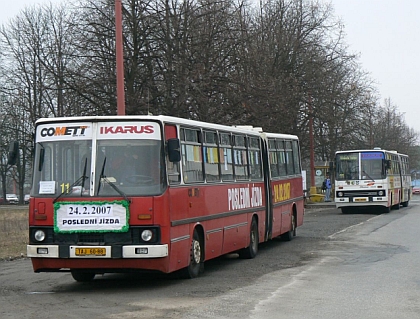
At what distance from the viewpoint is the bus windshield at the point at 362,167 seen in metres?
37.5

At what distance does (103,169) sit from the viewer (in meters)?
12.8

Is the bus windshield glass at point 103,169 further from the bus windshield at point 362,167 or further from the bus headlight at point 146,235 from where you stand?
the bus windshield at point 362,167

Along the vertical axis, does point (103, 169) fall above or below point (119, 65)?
below

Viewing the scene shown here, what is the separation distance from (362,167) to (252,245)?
67.3 feet

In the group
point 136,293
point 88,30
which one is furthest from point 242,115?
point 136,293

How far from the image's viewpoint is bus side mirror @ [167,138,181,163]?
12.8 meters

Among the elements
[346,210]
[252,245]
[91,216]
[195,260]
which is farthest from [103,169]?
[346,210]

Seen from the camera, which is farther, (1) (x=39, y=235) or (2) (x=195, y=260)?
(2) (x=195, y=260)

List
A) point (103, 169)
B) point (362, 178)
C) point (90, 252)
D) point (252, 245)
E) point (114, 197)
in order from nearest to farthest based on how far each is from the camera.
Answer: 1. point (90, 252)
2. point (114, 197)
3. point (103, 169)
4. point (252, 245)
5. point (362, 178)

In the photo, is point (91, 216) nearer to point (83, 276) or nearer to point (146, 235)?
point (146, 235)

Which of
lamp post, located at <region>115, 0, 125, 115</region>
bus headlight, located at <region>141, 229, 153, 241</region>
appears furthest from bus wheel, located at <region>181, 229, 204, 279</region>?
lamp post, located at <region>115, 0, 125, 115</region>

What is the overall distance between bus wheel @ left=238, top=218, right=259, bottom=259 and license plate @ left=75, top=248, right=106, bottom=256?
19.7ft

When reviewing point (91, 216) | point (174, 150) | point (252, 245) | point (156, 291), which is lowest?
point (156, 291)

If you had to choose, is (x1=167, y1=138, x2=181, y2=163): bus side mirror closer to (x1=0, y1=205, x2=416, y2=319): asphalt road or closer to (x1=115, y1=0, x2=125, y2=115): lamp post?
(x1=0, y1=205, x2=416, y2=319): asphalt road
